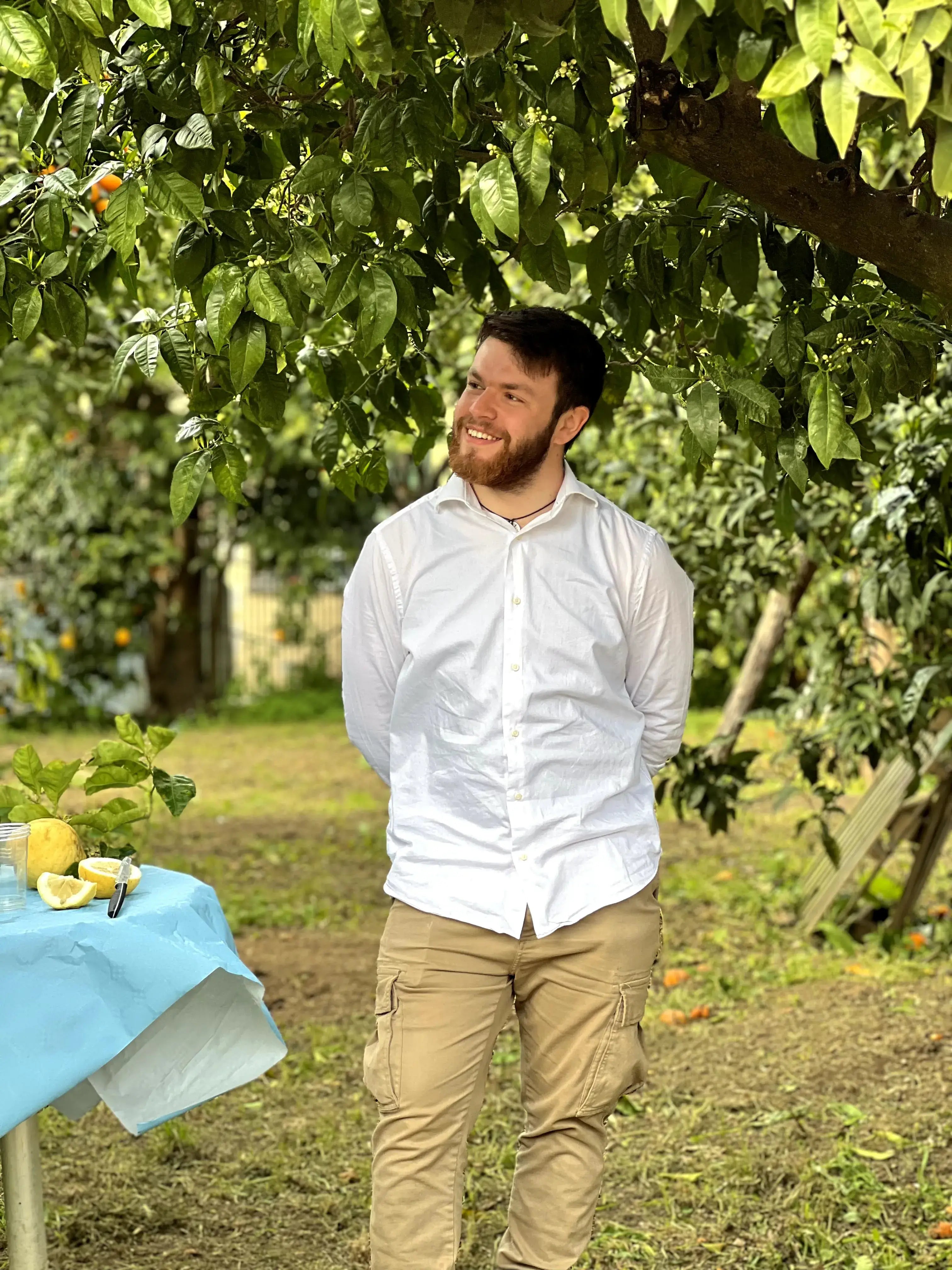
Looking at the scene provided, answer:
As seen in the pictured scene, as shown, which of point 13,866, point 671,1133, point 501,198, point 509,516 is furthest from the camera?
point 671,1133

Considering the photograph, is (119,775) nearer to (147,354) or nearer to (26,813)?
(26,813)

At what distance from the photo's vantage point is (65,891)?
2445 millimetres

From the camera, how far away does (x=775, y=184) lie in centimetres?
214

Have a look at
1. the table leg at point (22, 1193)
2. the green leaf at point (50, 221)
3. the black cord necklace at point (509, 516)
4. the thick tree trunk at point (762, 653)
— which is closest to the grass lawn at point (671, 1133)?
the table leg at point (22, 1193)

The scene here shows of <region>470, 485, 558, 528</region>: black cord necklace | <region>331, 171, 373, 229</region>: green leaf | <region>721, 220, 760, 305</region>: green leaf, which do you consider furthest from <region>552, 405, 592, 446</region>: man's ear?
<region>331, 171, 373, 229</region>: green leaf

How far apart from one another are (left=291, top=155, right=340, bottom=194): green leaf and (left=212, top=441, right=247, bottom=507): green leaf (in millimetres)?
480

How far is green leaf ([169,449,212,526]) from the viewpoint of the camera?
229 cm

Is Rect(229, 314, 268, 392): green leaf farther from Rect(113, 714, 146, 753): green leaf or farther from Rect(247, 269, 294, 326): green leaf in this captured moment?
Rect(113, 714, 146, 753): green leaf

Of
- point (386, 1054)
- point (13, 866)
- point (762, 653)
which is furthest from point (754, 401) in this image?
point (762, 653)

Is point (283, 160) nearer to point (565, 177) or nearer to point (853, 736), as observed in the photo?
point (565, 177)

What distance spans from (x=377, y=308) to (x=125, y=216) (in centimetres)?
36

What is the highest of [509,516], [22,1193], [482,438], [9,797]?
[482,438]

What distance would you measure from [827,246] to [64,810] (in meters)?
1.80

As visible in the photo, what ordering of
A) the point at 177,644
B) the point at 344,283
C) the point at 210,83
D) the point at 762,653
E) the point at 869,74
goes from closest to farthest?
the point at 869,74 → the point at 210,83 → the point at 344,283 → the point at 762,653 → the point at 177,644
